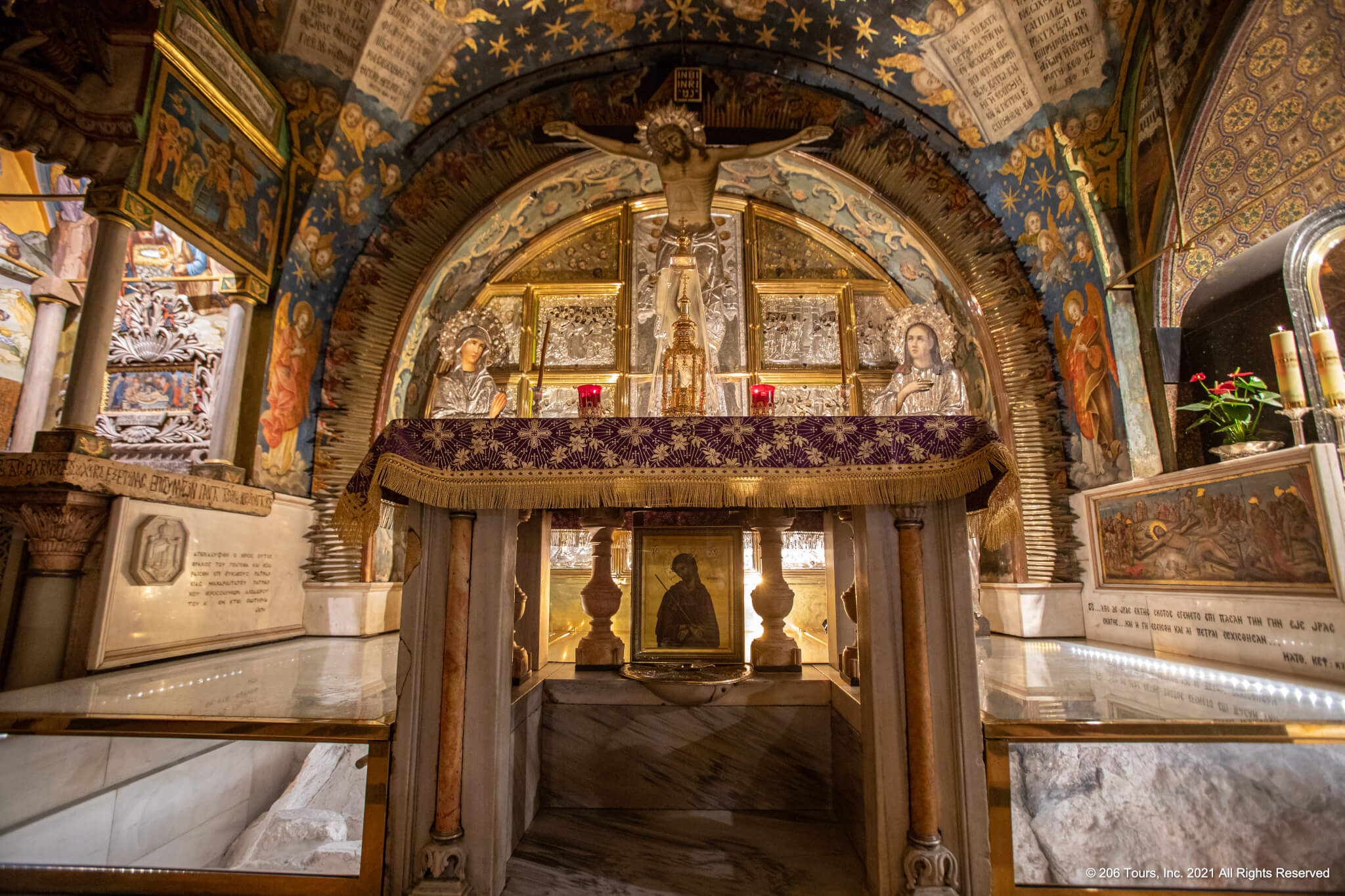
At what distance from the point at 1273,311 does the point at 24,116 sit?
32.4 feet

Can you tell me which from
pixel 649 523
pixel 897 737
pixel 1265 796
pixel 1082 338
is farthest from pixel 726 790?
pixel 1082 338

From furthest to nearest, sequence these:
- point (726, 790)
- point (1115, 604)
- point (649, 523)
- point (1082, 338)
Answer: point (1082, 338)
point (1115, 604)
point (649, 523)
point (726, 790)

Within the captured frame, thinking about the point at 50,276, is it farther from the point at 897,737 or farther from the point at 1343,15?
the point at 1343,15

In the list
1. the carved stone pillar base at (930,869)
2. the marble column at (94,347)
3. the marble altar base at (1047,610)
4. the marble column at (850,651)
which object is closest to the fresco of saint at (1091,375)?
the marble altar base at (1047,610)

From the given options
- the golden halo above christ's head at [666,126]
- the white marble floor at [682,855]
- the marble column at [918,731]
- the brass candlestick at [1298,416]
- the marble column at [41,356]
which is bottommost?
the white marble floor at [682,855]

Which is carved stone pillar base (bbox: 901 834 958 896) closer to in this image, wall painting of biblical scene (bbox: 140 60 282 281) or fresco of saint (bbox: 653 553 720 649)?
fresco of saint (bbox: 653 553 720 649)

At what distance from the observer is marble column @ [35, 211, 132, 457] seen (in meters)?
4.20

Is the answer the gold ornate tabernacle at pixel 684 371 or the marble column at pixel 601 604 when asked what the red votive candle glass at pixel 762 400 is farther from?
the marble column at pixel 601 604

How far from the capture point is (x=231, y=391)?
5.81m

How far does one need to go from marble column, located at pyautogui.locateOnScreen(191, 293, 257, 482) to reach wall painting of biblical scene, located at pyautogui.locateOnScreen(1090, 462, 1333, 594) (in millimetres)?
7944

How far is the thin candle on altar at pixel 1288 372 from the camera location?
400 centimetres

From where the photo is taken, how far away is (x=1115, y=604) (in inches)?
221

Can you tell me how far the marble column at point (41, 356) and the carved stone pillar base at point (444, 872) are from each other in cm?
796

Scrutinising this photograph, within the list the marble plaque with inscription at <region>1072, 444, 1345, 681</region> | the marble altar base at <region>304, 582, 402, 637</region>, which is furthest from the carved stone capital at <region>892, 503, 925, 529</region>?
the marble altar base at <region>304, 582, 402, 637</region>
